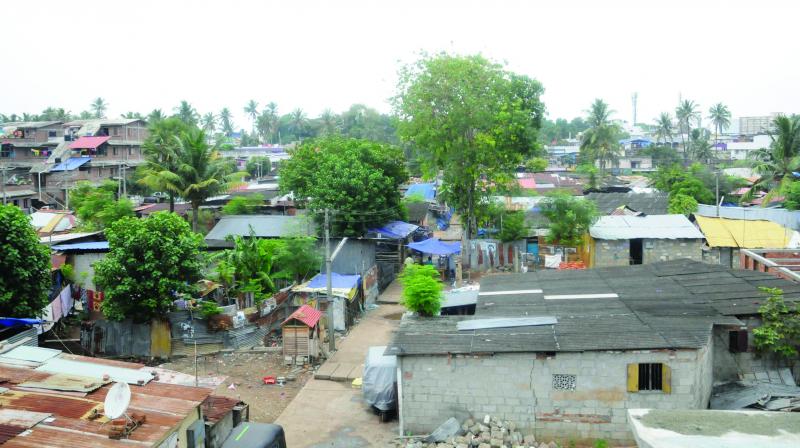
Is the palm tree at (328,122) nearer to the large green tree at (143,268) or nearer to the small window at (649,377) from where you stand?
the large green tree at (143,268)

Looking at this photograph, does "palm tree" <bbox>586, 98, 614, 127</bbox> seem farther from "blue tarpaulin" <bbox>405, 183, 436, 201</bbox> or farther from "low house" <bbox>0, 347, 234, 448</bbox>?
"low house" <bbox>0, 347, 234, 448</bbox>

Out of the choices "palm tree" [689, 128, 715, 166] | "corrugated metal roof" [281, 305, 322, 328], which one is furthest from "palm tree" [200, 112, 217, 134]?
"corrugated metal roof" [281, 305, 322, 328]

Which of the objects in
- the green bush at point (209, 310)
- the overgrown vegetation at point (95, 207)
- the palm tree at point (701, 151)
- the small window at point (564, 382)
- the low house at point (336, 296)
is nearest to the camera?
the small window at point (564, 382)

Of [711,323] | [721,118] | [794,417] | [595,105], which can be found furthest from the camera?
[721,118]

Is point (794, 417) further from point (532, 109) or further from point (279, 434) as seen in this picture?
point (532, 109)

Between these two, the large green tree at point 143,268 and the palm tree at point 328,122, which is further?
the palm tree at point 328,122

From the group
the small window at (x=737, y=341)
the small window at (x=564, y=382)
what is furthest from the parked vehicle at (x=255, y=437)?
the small window at (x=737, y=341)

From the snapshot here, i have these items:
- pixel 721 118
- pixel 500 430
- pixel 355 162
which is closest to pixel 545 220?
pixel 355 162

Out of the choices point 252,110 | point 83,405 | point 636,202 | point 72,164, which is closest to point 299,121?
point 252,110

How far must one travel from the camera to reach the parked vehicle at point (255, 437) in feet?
37.3

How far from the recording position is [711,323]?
1376cm

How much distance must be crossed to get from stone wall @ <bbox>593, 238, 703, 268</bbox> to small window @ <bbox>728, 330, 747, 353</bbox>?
43.0 ft

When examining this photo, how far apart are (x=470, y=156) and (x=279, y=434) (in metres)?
20.4

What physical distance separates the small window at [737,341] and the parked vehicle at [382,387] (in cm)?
736
